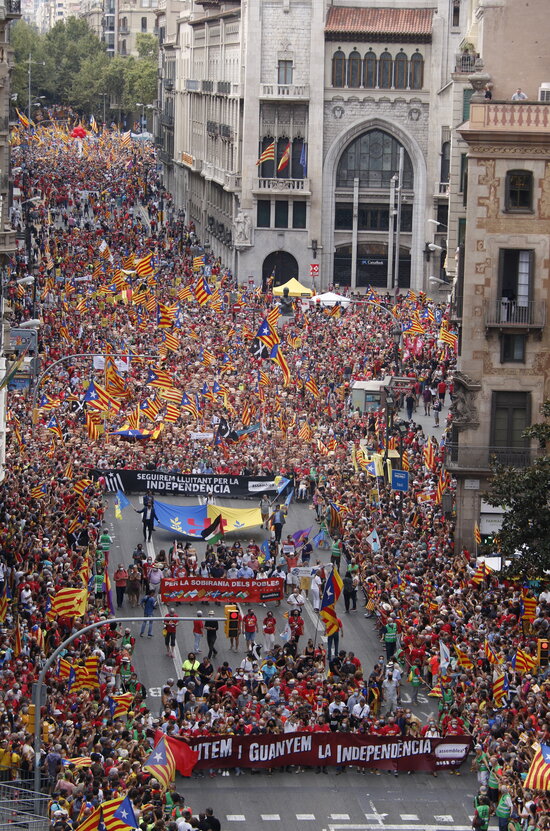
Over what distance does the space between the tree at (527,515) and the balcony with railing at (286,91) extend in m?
57.7

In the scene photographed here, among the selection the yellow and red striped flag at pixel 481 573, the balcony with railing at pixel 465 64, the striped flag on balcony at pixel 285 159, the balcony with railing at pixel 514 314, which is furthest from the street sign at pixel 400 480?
the striped flag on balcony at pixel 285 159

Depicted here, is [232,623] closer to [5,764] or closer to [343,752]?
[343,752]

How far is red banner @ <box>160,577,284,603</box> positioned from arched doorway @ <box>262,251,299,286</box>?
56192mm

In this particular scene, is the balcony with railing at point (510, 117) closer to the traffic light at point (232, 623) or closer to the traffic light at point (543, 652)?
the traffic light at point (232, 623)

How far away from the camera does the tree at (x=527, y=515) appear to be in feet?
126

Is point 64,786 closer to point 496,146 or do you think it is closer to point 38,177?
point 496,146

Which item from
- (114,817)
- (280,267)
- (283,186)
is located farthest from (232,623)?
(280,267)

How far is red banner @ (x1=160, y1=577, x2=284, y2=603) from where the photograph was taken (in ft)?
138

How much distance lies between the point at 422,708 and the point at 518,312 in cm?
1431

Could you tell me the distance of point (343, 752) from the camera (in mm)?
32906

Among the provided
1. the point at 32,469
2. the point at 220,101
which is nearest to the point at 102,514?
the point at 32,469

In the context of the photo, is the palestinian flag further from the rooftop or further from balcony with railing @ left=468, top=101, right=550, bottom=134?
the rooftop

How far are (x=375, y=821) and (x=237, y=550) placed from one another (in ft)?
47.5

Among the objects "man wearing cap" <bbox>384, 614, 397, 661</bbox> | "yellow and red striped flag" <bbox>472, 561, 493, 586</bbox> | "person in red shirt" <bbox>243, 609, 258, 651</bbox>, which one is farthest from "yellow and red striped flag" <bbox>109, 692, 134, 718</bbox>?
"yellow and red striped flag" <bbox>472, 561, 493, 586</bbox>
